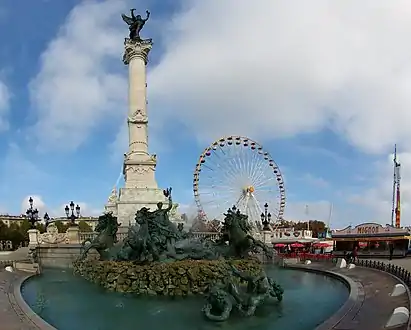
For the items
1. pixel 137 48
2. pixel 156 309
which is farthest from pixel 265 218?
pixel 156 309

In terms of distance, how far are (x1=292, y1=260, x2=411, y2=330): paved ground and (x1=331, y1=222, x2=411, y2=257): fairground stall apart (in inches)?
731

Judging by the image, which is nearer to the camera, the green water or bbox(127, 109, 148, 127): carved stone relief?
the green water

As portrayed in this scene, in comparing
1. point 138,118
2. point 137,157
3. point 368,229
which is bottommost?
point 368,229

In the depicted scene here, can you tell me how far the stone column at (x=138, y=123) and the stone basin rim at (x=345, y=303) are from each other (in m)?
Result: 16.1

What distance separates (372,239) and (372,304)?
28.2 m

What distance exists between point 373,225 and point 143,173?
20.6 meters

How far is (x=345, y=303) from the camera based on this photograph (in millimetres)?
14500

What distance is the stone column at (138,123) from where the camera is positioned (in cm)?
4056

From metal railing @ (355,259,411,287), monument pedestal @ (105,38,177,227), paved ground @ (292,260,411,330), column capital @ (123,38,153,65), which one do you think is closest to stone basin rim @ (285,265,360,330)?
paved ground @ (292,260,411,330)

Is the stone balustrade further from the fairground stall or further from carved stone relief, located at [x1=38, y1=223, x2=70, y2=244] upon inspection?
the fairground stall

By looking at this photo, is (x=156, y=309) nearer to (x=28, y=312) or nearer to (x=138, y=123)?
(x=28, y=312)

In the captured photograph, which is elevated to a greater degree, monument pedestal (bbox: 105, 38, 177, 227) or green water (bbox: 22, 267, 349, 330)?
monument pedestal (bbox: 105, 38, 177, 227)

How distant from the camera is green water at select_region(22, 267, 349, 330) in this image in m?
12.8

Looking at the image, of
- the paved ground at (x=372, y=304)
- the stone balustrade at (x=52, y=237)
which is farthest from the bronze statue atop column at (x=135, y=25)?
the paved ground at (x=372, y=304)
